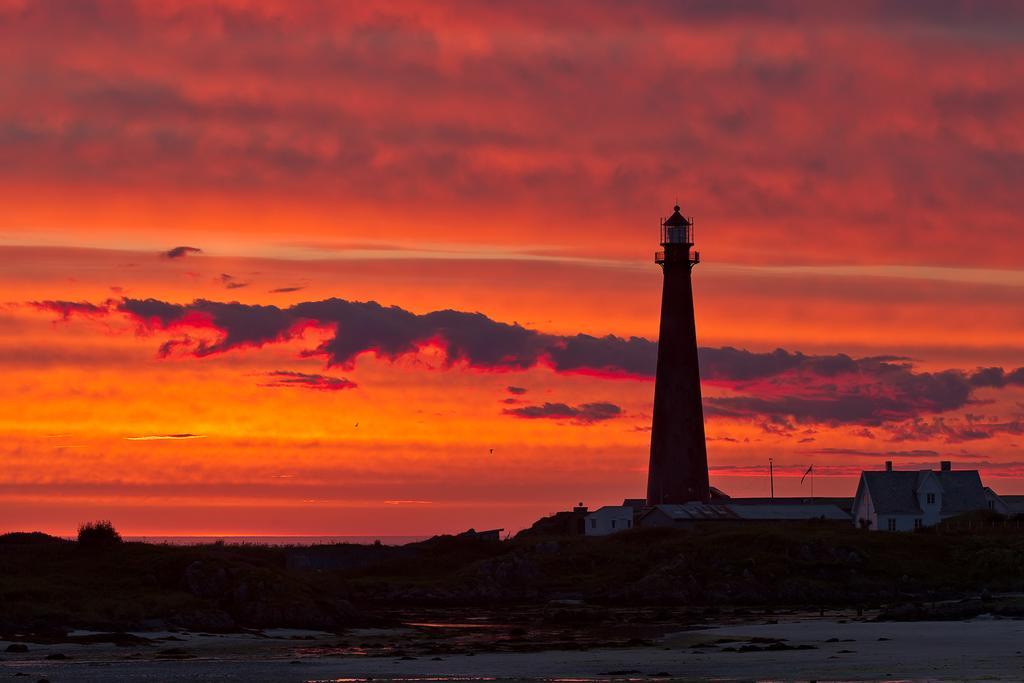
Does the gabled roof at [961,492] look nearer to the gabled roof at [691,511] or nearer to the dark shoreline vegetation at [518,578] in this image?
the dark shoreline vegetation at [518,578]

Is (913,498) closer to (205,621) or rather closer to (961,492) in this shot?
(961,492)

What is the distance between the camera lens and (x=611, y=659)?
161ft

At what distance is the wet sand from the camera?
4350 centimetres

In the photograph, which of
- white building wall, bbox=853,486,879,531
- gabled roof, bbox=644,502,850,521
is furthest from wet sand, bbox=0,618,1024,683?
white building wall, bbox=853,486,879,531

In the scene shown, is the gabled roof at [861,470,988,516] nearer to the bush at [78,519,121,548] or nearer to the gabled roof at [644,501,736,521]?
the gabled roof at [644,501,736,521]

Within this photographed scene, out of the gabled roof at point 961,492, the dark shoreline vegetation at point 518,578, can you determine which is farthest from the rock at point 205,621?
the gabled roof at point 961,492

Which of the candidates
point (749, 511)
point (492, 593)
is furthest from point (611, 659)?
point (749, 511)

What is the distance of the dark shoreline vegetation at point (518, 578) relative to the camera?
61.8m

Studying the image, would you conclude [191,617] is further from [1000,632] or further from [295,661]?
[1000,632]

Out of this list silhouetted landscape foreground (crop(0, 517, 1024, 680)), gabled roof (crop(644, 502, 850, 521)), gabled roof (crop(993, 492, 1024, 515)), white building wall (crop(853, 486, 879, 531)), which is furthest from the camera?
gabled roof (crop(993, 492, 1024, 515))

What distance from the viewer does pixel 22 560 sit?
2640 inches

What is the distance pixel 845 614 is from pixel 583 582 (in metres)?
21.8

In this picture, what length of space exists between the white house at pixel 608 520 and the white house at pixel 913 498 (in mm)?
16849

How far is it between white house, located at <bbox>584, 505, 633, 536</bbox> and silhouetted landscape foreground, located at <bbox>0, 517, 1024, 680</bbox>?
17.4 m
